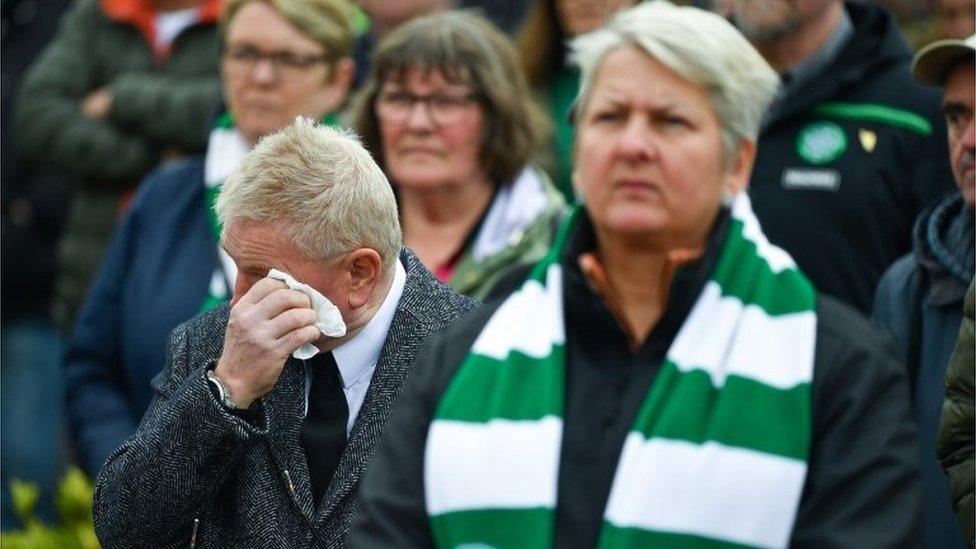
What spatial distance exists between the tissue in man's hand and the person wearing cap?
1.46m

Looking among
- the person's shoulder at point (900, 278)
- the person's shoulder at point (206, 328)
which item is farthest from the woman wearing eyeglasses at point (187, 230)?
the person's shoulder at point (900, 278)

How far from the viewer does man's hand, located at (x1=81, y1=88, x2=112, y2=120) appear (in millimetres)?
7445

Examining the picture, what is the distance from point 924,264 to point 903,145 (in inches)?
40.5

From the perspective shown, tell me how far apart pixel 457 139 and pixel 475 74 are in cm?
21

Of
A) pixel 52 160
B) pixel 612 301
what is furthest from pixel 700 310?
pixel 52 160

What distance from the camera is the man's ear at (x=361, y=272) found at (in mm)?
4199

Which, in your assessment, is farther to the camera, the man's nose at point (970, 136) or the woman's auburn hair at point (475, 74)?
the woman's auburn hair at point (475, 74)

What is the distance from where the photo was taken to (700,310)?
11.4 ft

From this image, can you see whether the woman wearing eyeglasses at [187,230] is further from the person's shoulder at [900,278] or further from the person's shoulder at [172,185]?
the person's shoulder at [900,278]

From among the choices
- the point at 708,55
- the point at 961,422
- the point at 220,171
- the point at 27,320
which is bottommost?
the point at 27,320

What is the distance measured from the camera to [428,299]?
14.4 feet

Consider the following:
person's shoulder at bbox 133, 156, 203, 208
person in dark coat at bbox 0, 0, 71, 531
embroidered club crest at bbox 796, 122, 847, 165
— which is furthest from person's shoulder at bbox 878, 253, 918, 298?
person in dark coat at bbox 0, 0, 71, 531

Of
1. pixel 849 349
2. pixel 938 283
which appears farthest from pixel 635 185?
pixel 938 283

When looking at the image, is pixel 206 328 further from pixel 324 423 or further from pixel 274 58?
pixel 274 58
